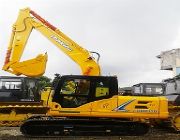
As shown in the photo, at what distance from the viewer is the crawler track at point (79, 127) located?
14.9m

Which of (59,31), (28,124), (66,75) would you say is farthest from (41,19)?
(28,124)

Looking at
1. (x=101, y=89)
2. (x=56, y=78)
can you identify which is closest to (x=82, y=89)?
(x=101, y=89)

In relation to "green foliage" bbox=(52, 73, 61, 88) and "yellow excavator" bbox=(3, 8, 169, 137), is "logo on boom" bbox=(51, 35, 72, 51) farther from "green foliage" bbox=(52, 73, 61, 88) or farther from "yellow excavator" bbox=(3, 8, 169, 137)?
"yellow excavator" bbox=(3, 8, 169, 137)

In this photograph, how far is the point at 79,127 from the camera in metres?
15.1

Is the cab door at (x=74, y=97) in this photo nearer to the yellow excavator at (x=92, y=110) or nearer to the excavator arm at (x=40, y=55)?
the yellow excavator at (x=92, y=110)

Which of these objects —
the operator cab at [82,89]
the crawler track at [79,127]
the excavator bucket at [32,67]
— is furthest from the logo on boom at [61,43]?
the crawler track at [79,127]

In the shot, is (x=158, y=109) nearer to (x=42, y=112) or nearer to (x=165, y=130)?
(x=165, y=130)

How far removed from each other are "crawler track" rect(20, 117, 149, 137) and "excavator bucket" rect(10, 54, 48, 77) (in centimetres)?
233

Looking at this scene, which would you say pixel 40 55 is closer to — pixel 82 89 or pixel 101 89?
pixel 82 89

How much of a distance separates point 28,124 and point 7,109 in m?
1.78

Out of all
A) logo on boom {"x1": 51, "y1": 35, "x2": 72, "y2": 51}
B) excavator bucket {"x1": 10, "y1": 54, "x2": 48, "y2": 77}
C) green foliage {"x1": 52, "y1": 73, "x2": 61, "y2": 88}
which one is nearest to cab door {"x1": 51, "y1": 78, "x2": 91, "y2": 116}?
green foliage {"x1": 52, "y1": 73, "x2": 61, "y2": 88}

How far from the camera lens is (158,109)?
15273mm

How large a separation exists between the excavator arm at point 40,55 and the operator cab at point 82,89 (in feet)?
4.90

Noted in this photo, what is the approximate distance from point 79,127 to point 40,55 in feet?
11.0
